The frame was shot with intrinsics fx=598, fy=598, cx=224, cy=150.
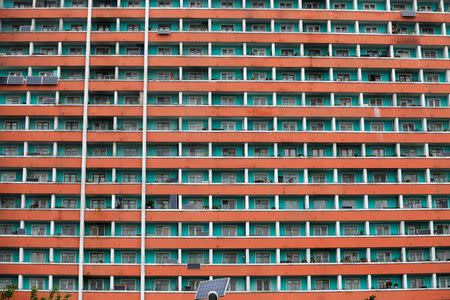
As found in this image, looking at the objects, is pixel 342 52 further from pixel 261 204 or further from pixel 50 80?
pixel 50 80

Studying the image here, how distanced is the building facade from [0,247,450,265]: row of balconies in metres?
0.14

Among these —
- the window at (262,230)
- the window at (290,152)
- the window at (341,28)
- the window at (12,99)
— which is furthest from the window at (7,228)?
the window at (341,28)

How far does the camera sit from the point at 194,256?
5550 centimetres

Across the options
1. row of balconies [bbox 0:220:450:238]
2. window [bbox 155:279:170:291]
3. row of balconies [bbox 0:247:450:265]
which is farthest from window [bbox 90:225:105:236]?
window [bbox 155:279:170:291]

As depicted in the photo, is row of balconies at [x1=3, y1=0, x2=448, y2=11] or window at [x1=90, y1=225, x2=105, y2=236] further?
row of balconies at [x1=3, y1=0, x2=448, y2=11]

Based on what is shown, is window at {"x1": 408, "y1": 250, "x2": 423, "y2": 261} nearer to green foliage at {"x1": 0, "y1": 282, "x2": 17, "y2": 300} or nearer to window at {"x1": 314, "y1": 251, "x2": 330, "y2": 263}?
window at {"x1": 314, "y1": 251, "x2": 330, "y2": 263}

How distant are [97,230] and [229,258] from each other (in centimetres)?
1258

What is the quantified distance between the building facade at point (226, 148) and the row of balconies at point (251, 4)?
0.15 m

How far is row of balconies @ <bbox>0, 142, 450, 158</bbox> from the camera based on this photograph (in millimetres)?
57441

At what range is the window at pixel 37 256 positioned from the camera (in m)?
55.4

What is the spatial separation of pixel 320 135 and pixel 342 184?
16.8 ft

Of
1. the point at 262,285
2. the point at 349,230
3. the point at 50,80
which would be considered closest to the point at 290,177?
the point at 349,230

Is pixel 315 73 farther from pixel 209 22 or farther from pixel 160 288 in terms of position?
pixel 160 288

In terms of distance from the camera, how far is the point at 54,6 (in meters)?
60.2
